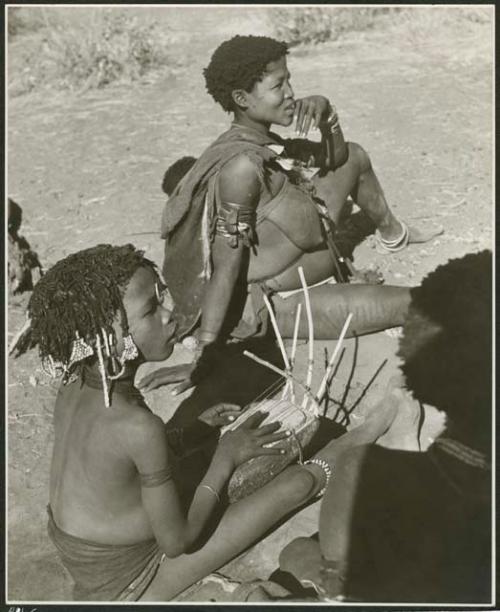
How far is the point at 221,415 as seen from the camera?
11.6ft

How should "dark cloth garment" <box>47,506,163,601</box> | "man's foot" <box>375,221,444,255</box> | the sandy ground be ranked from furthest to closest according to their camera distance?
"man's foot" <box>375,221,444,255</box>, the sandy ground, "dark cloth garment" <box>47,506,163,601</box>

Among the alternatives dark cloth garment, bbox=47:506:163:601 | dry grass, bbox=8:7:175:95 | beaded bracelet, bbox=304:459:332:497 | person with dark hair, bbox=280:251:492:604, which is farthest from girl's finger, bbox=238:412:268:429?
dry grass, bbox=8:7:175:95

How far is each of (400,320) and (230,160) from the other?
4.18 ft

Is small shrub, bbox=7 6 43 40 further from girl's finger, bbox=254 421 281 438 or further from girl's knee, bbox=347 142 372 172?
girl's finger, bbox=254 421 281 438

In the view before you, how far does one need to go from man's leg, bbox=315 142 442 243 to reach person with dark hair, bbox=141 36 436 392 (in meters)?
0.25

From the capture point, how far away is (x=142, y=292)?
262cm

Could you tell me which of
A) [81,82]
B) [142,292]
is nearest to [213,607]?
[142,292]

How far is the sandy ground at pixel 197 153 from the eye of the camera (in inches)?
151

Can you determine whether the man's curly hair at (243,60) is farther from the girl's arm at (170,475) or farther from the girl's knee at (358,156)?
the girl's arm at (170,475)

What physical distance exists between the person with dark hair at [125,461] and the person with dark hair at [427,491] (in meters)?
0.32

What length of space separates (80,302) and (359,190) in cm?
290

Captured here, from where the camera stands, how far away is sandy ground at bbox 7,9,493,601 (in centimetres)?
385

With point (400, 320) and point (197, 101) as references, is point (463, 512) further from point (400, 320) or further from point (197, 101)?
point (197, 101)

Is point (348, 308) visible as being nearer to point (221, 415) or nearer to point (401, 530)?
point (221, 415)
